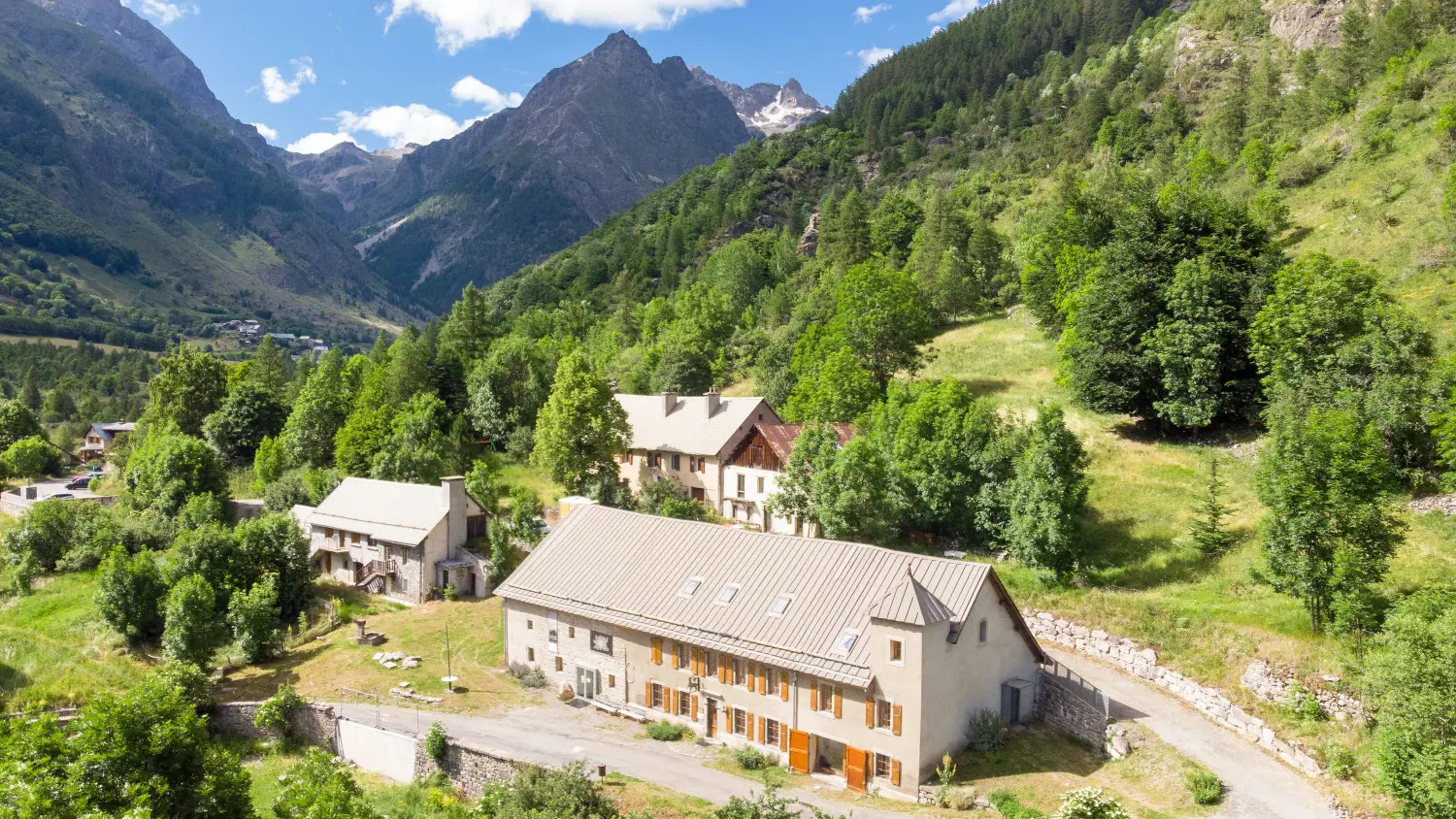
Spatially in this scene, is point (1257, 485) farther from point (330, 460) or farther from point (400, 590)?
point (330, 460)

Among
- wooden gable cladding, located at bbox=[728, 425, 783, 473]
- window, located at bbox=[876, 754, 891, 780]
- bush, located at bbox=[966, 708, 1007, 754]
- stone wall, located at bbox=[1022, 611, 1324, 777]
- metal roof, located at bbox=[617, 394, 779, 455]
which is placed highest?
metal roof, located at bbox=[617, 394, 779, 455]

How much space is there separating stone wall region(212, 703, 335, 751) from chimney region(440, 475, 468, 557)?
1733cm

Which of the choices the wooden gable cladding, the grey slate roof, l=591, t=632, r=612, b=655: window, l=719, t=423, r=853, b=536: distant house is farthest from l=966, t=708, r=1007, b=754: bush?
the wooden gable cladding

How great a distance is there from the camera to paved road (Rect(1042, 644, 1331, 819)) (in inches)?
1134

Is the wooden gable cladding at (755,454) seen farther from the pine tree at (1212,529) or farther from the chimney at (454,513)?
the pine tree at (1212,529)

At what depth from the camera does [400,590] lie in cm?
5747

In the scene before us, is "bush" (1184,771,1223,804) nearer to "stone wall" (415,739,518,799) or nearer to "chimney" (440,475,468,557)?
"stone wall" (415,739,518,799)

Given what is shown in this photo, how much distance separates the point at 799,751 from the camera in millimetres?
35000

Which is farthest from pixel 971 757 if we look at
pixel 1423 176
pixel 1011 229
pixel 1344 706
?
pixel 1011 229

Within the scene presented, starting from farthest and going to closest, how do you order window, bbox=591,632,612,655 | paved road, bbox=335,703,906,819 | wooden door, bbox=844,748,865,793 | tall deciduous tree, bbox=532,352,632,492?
tall deciduous tree, bbox=532,352,632,492 < window, bbox=591,632,612,655 < wooden door, bbox=844,748,865,793 < paved road, bbox=335,703,906,819

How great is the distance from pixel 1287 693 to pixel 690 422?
44255 mm

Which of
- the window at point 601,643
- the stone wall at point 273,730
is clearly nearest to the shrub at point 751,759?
the window at point 601,643

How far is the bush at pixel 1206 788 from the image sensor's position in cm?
2927

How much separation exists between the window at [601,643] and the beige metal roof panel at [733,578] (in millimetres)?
1235
